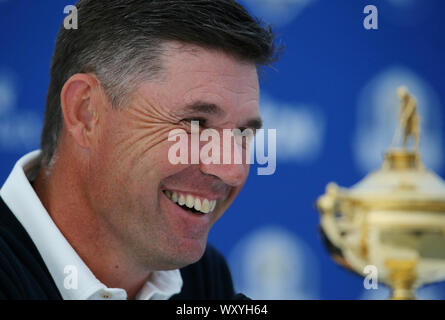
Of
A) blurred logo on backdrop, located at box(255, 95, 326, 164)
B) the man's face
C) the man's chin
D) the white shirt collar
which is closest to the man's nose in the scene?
the man's face

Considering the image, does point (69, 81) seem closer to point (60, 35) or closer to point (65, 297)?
point (60, 35)

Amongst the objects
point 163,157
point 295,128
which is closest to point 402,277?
point 163,157

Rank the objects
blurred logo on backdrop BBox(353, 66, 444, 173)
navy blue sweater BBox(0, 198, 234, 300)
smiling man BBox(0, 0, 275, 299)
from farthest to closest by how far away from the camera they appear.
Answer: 1. blurred logo on backdrop BBox(353, 66, 444, 173)
2. smiling man BBox(0, 0, 275, 299)
3. navy blue sweater BBox(0, 198, 234, 300)

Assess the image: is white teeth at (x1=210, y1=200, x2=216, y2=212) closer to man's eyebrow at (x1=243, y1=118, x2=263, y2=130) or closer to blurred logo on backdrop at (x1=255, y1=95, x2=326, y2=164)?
man's eyebrow at (x1=243, y1=118, x2=263, y2=130)

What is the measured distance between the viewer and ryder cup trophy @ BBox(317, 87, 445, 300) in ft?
3.74

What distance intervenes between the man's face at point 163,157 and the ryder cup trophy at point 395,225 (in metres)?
0.21

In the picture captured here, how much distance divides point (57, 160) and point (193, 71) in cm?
30

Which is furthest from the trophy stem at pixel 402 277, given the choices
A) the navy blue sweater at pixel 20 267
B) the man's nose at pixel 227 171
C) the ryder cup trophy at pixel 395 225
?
the navy blue sweater at pixel 20 267

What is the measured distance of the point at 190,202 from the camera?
115cm

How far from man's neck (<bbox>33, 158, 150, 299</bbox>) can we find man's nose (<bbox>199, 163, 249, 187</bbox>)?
21cm

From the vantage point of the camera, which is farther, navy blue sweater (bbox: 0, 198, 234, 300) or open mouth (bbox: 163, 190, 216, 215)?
open mouth (bbox: 163, 190, 216, 215)

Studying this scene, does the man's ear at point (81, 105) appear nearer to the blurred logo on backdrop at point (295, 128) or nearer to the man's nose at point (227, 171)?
the man's nose at point (227, 171)

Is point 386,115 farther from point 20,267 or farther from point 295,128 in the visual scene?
point 20,267

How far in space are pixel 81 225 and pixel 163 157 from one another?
7.6 inches
